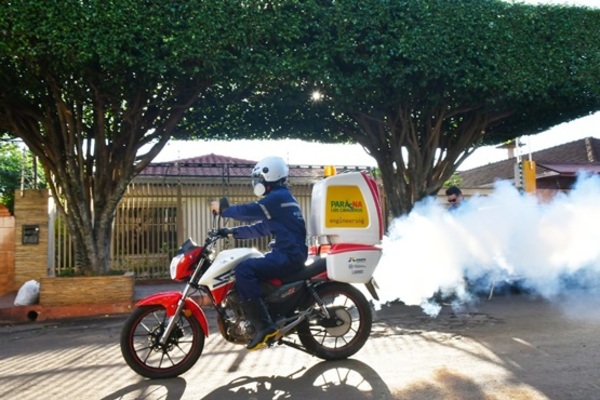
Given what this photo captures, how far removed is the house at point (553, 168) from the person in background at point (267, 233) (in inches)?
346

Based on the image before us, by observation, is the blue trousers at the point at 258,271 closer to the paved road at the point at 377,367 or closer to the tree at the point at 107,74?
the paved road at the point at 377,367

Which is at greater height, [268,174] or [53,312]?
[268,174]

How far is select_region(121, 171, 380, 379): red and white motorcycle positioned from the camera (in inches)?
178

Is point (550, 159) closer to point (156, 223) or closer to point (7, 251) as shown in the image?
point (156, 223)

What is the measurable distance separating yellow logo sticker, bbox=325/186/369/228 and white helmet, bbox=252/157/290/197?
52 centimetres

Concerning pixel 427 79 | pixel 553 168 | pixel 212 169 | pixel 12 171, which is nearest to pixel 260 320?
pixel 427 79

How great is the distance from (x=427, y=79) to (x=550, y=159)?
1867 centimetres

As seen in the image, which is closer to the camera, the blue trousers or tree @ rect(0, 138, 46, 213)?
the blue trousers

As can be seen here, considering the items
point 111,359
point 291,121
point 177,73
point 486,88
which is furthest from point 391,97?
point 111,359

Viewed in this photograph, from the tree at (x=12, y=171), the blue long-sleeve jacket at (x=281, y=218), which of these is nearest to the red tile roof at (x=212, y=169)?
the tree at (x=12, y=171)

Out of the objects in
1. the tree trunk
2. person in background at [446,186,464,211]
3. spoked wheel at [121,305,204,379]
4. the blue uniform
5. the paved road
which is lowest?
the paved road

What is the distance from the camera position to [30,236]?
37.2ft

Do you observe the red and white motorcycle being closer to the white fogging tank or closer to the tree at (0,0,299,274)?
the white fogging tank

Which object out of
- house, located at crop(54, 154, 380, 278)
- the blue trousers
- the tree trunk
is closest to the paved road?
the blue trousers
